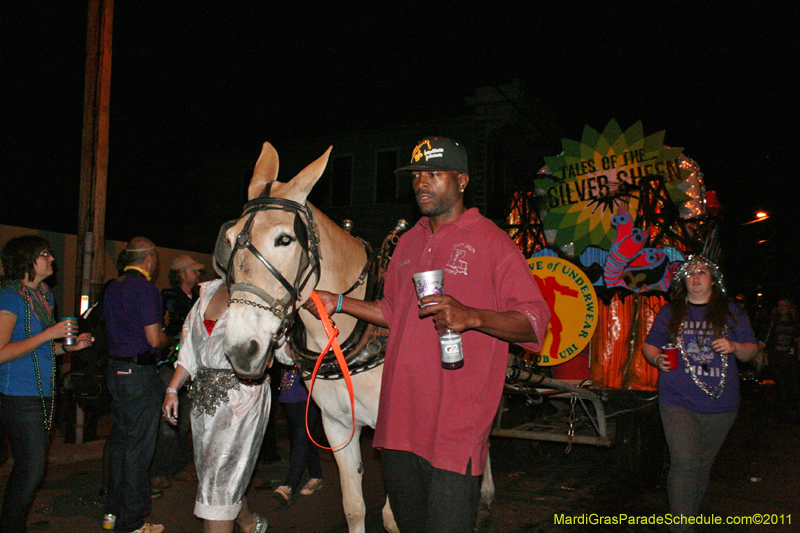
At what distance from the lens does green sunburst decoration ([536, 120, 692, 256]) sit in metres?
6.22

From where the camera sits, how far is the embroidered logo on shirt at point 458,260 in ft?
7.64

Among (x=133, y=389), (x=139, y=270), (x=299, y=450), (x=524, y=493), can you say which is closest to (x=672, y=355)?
(x=524, y=493)

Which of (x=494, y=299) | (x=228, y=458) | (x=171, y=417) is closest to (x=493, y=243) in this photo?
(x=494, y=299)

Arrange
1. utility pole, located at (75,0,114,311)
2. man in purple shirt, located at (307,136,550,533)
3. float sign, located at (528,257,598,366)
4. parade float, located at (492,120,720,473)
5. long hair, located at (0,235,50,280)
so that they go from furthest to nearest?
utility pole, located at (75,0,114,311) < float sign, located at (528,257,598,366) < parade float, located at (492,120,720,473) < long hair, located at (0,235,50,280) < man in purple shirt, located at (307,136,550,533)

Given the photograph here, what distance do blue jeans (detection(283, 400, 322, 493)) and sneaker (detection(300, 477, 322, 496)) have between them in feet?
0.25

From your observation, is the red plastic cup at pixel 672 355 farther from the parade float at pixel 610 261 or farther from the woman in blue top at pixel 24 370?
the woman in blue top at pixel 24 370

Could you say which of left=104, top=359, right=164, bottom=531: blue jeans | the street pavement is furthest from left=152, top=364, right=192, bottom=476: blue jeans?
left=104, top=359, right=164, bottom=531: blue jeans

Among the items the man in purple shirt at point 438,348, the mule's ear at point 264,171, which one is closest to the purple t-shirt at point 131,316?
the mule's ear at point 264,171

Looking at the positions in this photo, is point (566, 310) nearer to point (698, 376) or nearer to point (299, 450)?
point (698, 376)

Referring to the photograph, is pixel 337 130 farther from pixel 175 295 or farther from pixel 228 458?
pixel 228 458

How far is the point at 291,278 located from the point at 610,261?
4.74 m

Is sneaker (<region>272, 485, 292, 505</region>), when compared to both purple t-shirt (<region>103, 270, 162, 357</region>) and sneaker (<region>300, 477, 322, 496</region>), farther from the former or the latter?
purple t-shirt (<region>103, 270, 162, 357</region>)

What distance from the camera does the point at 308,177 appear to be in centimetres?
308

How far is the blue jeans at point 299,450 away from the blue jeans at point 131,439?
1489 mm
